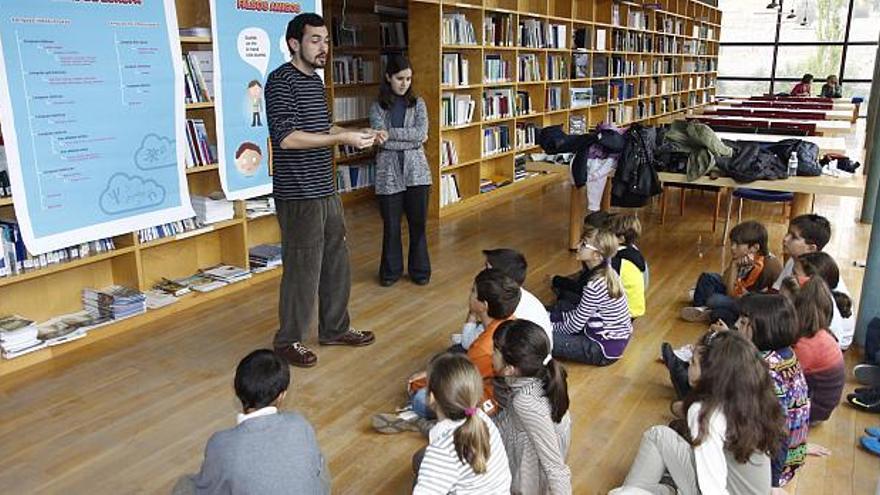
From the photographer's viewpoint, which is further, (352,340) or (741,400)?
(352,340)

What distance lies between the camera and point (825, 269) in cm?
339

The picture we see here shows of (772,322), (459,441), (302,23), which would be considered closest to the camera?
(459,441)

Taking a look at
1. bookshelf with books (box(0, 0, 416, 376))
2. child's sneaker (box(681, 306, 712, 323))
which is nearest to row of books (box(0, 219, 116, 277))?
bookshelf with books (box(0, 0, 416, 376))

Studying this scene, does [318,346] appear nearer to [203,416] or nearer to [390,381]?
[390,381]

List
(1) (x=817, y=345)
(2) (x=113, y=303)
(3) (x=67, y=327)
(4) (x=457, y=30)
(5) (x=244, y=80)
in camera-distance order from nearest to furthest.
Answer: (1) (x=817, y=345) < (3) (x=67, y=327) < (2) (x=113, y=303) < (5) (x=244, y=80) < (4) (x=457, y=30)

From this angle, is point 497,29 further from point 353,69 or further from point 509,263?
point 509,263

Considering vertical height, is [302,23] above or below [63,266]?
above

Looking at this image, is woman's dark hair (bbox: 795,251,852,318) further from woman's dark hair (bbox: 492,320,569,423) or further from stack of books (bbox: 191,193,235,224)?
stack of books (bbox: 191,193,235,224)

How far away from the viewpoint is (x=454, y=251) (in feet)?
19.4

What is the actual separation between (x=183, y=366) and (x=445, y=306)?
166 centimetres

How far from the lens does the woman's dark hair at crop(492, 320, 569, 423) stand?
2.27 meters

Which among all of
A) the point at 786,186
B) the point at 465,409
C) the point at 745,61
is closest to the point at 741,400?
the point at 465,409

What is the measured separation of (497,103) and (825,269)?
198 inches

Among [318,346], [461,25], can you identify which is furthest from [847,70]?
[318,346]
